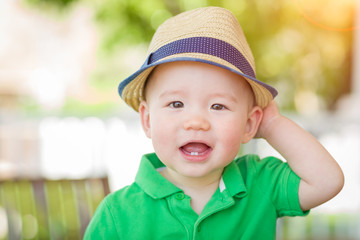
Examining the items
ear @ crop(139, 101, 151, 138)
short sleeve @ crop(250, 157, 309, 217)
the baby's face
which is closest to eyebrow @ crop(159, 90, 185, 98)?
the baby's face

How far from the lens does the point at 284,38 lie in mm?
6910

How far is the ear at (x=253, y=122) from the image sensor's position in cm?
133

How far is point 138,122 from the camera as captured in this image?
12.9 ft

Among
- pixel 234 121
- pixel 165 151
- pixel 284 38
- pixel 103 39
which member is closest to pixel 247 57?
pixel 234 121

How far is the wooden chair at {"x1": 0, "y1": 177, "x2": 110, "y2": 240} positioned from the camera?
213 centimetres

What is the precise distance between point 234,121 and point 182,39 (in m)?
0.26

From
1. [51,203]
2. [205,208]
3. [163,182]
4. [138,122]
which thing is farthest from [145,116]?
[138,122]

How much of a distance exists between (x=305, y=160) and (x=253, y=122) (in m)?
0.20

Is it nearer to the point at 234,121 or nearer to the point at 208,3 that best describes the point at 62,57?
the point at 208,3

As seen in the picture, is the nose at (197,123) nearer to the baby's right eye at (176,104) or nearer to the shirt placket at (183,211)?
the baby's right eye at (176,104)

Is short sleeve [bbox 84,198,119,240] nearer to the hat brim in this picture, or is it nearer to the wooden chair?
the hat brim

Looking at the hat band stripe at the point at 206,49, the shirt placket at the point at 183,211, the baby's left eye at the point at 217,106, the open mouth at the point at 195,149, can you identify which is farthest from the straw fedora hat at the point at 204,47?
the shirt placket at the point at 183,211

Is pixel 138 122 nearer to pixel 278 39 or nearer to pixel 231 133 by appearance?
pixel 231 133

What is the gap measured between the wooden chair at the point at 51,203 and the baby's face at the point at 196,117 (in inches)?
41.5
